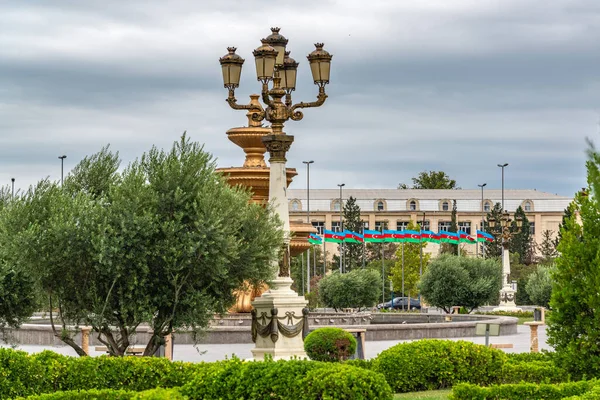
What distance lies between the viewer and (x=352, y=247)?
312 feet

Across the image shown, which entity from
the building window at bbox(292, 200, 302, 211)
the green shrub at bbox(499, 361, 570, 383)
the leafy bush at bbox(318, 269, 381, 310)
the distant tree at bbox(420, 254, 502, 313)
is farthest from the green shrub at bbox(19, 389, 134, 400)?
the building window at bbox(292, 200, 302, 211)

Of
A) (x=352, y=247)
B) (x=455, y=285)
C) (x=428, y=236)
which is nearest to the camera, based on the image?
(x=455, y=285)

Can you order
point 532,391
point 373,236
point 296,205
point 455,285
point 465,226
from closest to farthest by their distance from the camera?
point 532,391, point 455,285, point 373,236, point 296,205, point 465,226

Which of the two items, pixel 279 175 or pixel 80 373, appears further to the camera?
pixel 279 175

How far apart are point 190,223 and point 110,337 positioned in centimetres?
245

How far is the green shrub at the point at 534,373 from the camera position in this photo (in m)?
14.9

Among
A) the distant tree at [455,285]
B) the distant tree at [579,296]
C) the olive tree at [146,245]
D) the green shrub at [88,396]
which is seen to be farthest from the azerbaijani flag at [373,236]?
the green shrub at [88,396]

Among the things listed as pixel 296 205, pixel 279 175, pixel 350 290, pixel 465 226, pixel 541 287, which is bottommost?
pixel 350 290

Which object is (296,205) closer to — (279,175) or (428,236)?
(428,236)

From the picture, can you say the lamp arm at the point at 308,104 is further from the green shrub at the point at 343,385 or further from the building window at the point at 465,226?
the building window at the point at 465,226

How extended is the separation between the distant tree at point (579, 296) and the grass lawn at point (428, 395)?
5.97 feet

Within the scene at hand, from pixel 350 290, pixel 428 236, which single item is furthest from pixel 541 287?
pixel 428 236

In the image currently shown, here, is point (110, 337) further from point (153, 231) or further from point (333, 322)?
point (333, 322)

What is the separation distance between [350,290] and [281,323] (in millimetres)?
35827
